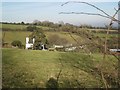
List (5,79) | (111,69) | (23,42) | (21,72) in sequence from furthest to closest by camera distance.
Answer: (23,42) < (21,72) < (5,79) < (111,69)

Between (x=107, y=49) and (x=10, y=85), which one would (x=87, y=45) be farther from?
(x=10, y=85)

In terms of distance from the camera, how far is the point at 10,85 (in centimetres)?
722

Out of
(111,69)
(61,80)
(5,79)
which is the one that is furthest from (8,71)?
(111,69)

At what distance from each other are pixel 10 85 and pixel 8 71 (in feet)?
6.37

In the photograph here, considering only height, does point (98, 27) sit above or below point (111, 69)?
above

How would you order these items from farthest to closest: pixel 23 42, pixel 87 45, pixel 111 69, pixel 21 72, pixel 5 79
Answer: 1. pixel 23 42
2. pixel 21 72
3. pixel 5 79
4. pixel 111 69
5. pixel 87 45

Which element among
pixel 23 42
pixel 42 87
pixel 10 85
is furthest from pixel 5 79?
pixel 23 42

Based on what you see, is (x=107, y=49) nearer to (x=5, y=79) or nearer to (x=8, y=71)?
(x=5, y=79)

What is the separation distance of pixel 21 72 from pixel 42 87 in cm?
227

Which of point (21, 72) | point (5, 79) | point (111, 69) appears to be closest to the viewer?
point (111, 69)

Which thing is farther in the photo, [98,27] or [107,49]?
[98,27]

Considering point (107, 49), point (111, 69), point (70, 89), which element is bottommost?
point (70, 89)

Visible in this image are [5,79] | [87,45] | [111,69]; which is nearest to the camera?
[87,45]

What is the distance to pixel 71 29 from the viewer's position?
1.33 metres
